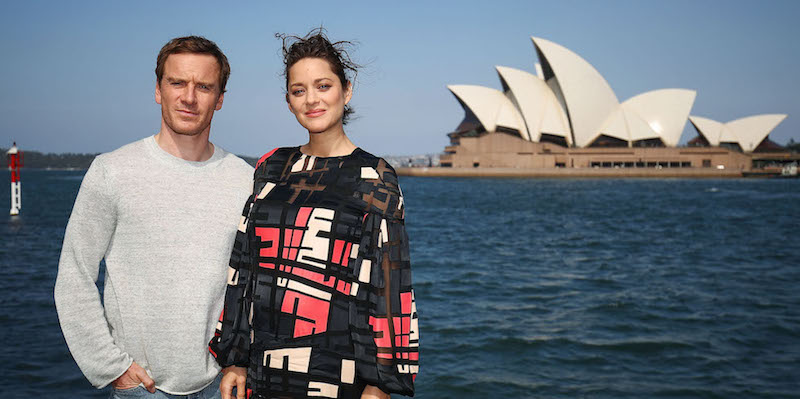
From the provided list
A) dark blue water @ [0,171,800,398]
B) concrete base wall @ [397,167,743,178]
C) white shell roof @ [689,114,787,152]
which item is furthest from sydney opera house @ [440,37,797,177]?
dark blue water @ [0,171,800,398]

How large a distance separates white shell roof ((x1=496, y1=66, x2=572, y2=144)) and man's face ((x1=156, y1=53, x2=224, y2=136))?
4843cm

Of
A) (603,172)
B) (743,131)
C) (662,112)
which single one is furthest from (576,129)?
(743,131)

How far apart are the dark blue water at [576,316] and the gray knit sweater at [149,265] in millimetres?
3448

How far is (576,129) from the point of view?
50.3 m

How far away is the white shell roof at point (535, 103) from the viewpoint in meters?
48.4

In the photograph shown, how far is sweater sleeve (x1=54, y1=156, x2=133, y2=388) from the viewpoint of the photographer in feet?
4.58

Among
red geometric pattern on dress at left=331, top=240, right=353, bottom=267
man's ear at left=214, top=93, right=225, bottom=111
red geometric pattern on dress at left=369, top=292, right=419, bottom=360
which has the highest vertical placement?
man's ear at left=214, top=93, right=225, bottom=111

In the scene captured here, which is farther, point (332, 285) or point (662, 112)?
point (662, 112)

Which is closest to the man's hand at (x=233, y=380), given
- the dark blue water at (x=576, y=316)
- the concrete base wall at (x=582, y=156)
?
the dark blue water at (x=576, y=316)

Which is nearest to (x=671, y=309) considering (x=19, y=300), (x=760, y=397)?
(x=760, y=397)

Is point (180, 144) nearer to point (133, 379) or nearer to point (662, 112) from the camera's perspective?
point (133, 379)

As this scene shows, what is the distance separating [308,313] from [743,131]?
67.0 meters

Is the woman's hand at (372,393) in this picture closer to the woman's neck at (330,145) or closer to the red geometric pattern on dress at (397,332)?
the red geometric pattern on dress at (397,332)

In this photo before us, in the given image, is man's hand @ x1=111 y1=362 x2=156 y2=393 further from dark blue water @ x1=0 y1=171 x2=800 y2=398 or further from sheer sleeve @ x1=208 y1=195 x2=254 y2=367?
dark blue water @ x1=0 y1=171 x2=800 y2=398
